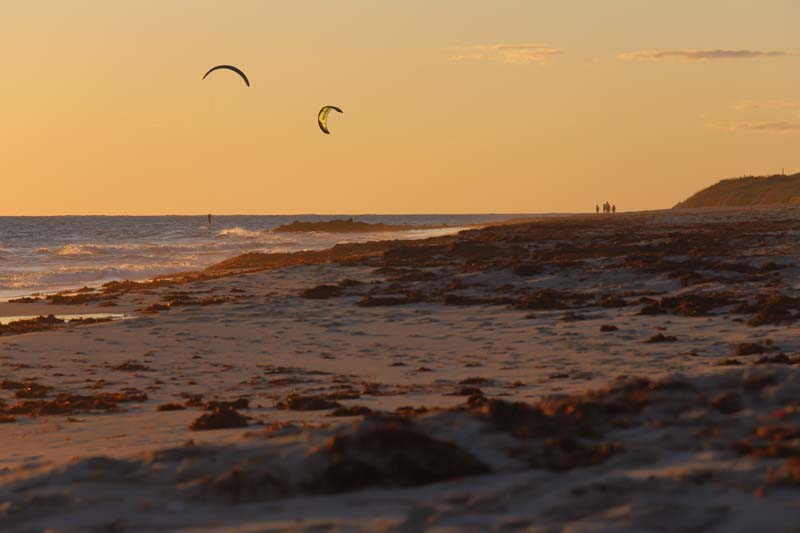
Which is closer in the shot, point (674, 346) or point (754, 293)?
point (674, 346)

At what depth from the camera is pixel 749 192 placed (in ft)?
401

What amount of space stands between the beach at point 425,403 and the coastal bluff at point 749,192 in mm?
90288

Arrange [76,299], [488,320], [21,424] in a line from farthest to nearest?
[76,299]
[488,320]
[21,424]

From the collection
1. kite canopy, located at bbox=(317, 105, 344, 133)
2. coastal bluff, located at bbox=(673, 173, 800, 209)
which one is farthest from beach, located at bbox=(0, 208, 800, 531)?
coastal bluff, located at bbox=(673, 173, 800, 209)

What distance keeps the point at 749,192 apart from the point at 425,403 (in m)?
117

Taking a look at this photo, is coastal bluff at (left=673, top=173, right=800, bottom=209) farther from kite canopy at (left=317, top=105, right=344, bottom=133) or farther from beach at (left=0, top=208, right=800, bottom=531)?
beach at (left=0, top=208, right=800, bottom=531)

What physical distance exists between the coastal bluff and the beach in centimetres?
9029

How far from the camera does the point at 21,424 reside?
37.4 ft

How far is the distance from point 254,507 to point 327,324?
13.1 metres

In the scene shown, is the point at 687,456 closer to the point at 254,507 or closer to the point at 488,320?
the point at 254,507

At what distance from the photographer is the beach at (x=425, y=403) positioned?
7.17 metres

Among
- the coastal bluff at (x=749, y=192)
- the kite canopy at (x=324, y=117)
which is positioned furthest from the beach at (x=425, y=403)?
the coastal bluff at (x=749, y=192)

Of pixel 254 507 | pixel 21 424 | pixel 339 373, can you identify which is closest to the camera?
A: pixel 254 507

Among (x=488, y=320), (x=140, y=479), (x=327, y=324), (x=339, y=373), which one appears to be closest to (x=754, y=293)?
(x=488, y=320)
